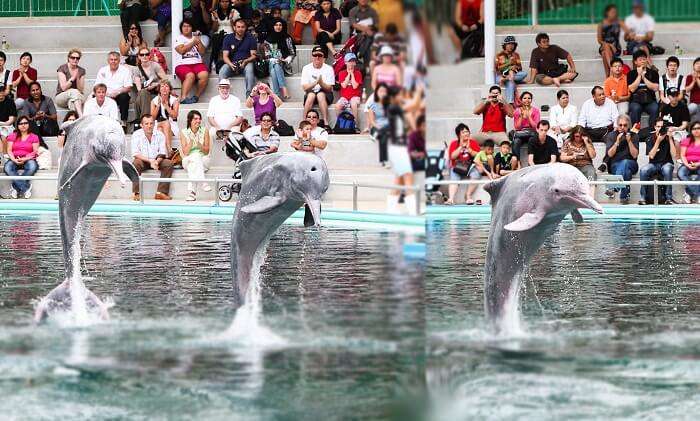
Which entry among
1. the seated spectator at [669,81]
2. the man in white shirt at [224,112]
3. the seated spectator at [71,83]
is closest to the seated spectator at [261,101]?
the man in white shirt at [224,112]

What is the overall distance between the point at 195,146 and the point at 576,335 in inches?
446

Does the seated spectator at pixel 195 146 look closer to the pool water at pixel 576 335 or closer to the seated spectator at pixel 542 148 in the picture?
the seated spectator at pixel 542 148

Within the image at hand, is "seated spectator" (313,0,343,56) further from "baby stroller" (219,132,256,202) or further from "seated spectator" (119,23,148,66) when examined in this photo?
"seated spectator" (119,23,148,66)

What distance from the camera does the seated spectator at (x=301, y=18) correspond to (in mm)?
21031

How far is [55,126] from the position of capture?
2066cm

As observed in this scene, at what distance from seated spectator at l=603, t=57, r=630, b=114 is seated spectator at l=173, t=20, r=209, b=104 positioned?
6637 millimetres

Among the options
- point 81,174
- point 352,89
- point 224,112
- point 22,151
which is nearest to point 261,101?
point 224,112

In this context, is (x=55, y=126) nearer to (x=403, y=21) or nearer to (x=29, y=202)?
(x=29, y=202)

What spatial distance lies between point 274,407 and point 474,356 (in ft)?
5.95

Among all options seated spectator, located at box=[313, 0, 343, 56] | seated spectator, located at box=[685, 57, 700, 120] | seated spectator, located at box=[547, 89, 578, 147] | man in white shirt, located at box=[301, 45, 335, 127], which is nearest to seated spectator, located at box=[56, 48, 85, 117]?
man in white shirt, located at box=[301, 45, 335, 127]

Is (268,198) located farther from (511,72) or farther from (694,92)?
(511,72)

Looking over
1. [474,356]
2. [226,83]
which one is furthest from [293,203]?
[226,83]

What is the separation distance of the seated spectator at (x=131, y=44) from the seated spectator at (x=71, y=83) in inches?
31.2

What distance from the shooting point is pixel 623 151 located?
17812mm
